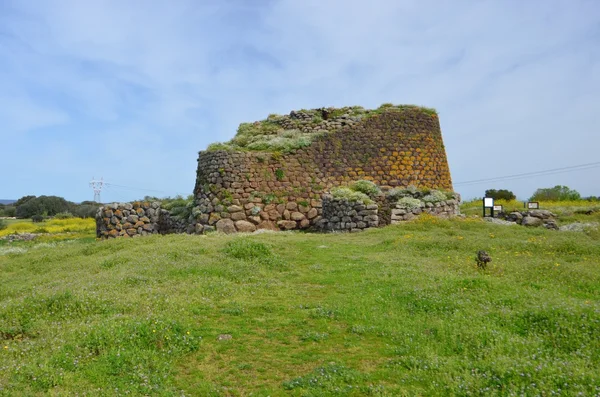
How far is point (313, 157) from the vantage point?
21031mm

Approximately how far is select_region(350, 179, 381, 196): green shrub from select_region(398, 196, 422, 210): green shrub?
1.27 meters

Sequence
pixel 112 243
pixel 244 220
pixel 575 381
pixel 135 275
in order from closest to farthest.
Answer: pixel 575 381, pixel 135 275, pixel 112 243, pixel 244 220

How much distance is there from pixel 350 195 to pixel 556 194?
2380 cm

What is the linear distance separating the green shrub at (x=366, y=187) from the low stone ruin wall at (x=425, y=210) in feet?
4.49

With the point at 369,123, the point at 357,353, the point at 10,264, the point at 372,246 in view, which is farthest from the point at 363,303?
the point at 369,123

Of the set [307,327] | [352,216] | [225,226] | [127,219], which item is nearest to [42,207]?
[127,219]

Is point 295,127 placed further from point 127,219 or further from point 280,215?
point 127,219

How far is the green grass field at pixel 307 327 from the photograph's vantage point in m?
4.50

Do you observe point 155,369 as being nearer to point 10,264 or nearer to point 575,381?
point 575,381

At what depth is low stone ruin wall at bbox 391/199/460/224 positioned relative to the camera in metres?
18.2

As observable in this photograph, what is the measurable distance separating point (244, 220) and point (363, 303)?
12.5m

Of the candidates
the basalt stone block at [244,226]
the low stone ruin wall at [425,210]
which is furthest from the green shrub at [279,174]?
the low stone ruin wall at [425,210]

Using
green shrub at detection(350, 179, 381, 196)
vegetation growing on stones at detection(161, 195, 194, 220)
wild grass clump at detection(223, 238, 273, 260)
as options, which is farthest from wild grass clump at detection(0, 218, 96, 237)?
wild grass clump at detection(223, 238, 273, 260)

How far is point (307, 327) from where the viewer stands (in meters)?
6.38
